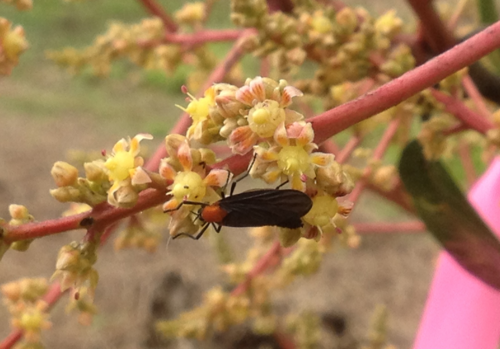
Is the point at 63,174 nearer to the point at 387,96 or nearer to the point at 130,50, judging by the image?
the point at 387,96

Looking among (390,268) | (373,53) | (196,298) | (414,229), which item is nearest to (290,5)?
(373,53)

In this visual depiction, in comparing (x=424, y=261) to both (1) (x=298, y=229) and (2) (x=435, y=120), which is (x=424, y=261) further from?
(1) (x=298, y=229)

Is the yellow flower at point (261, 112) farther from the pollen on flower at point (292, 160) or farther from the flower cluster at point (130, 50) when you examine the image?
the flower cluster at point (130, 50)

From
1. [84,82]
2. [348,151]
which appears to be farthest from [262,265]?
[84,82]

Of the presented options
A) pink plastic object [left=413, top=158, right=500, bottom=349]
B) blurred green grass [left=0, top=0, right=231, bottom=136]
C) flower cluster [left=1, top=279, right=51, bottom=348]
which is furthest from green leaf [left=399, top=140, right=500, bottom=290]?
blurred green grass [left=0, top=0, right=231, bottom=136]

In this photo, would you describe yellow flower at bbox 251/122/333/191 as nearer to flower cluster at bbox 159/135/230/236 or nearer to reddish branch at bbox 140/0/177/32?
flower cluster at bbox 159/135/230/236

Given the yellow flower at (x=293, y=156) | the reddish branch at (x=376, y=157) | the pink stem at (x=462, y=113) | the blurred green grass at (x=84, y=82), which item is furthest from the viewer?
the blurred green grass at (x=84, y=82)

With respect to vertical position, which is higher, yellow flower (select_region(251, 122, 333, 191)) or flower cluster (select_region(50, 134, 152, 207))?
flower cluster (select_region(50, 134, 152, 207))

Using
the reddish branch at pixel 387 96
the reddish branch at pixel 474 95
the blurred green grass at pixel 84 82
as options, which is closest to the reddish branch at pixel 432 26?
the reddish branch at pixel 474 95
